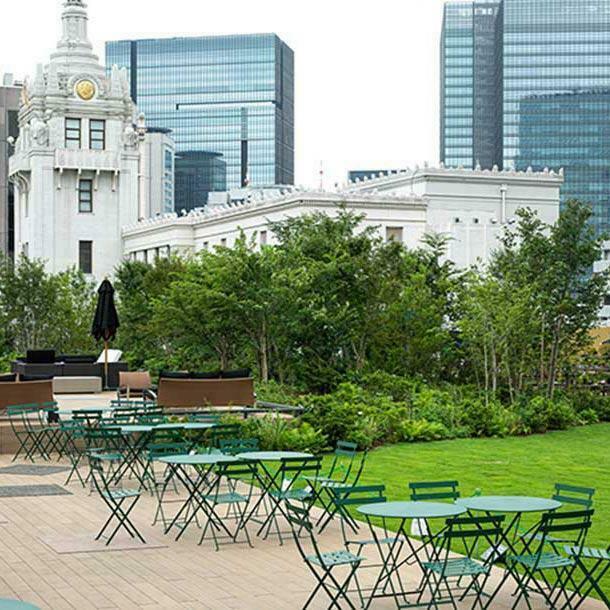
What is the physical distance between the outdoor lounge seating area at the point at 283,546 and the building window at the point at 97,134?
5686cm

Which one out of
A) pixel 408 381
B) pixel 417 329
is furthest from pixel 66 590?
pixel 417 329

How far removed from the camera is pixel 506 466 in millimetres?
21297

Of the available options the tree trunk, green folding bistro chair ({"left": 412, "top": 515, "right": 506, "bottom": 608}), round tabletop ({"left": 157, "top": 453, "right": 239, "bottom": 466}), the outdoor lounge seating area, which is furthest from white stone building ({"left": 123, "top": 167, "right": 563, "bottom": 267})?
green folding bistro chair ({"left": 412, "top": 515, "right": 506, "bottom": 608})

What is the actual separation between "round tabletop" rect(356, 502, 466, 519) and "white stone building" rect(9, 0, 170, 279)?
63.7m

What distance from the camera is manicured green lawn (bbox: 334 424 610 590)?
1830 cm

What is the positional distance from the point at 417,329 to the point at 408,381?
252 centimetres

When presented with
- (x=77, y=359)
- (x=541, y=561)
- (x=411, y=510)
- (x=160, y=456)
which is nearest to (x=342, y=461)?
(x=160, y=456)

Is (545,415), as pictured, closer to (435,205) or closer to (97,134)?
(435,205)

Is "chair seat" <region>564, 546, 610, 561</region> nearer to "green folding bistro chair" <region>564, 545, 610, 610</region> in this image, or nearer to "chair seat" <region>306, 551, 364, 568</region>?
"green folding bistro chair" <region>564, 545, 610, 610</region>

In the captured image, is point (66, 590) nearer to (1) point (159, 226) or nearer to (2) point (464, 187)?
(2) point (464, 187)

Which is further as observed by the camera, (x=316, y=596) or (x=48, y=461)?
(x=48, y=461)

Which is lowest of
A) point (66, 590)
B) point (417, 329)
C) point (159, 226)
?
point (66, 590)

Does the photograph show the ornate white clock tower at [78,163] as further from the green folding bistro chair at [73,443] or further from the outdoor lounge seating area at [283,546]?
the outdoor lounge seating area at [283,546]

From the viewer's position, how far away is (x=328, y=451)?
2297 centimetres
